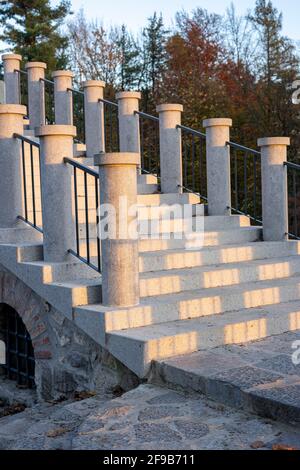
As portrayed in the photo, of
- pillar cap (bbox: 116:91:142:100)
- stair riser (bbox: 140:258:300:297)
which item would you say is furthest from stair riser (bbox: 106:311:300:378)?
pillar cap (bbox: 116:91:142:100)

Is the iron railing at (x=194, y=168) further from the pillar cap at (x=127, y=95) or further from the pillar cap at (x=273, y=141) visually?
the pillar cap at (x=273, y=141)

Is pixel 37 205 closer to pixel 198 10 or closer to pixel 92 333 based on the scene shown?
pixel 92 333

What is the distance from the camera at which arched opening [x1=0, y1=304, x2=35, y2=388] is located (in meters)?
6.18

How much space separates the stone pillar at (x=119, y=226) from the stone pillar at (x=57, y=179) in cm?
59

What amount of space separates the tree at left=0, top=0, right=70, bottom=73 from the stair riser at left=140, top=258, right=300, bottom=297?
16.6 metres

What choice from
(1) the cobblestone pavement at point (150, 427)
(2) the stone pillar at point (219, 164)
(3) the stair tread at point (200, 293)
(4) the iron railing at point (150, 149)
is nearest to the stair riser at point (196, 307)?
(3) the stair tread at point (200, 293)

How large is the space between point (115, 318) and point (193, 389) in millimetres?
923

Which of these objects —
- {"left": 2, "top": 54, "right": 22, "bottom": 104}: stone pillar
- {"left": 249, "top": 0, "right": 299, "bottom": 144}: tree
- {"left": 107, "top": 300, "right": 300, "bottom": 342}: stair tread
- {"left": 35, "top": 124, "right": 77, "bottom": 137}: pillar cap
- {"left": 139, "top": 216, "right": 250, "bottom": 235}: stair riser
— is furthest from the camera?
{"left": 249, "top": 0, "right": 299, "bottom": 144}: tree

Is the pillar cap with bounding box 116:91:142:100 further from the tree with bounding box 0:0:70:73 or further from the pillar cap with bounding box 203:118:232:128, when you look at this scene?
the tree with bounding box 0:0:70:73

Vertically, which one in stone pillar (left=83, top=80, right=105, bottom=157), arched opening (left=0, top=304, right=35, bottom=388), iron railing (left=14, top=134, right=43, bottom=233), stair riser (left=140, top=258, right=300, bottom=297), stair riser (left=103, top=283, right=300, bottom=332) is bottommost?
arched opening (left=0, top=304, right=35, bottom=388)

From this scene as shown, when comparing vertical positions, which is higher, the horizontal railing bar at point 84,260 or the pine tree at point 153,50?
the pine tree at point 153,50

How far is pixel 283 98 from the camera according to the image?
1941 centimetres

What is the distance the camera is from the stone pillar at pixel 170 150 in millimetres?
8245
